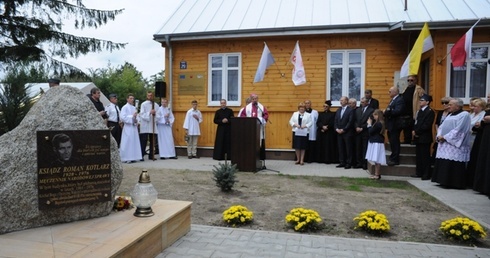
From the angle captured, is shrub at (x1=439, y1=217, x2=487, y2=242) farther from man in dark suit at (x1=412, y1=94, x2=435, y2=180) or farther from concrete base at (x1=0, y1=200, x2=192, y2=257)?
man in dark suit at (x1=412, y1=94, x2=435, y2=180)

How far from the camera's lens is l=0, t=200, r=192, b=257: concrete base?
10.1 feet

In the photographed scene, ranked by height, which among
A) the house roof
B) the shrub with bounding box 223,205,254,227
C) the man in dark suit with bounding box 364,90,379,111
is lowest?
the shrub with bounding box 223,205,254,227

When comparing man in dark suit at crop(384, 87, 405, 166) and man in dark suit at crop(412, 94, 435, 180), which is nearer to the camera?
man in dark suit at crop(412, 94, 435, 180)

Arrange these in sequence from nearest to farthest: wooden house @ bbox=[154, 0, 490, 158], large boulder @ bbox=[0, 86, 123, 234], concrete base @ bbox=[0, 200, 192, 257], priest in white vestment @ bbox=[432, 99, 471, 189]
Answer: concrete base @ bbox=[0, 200, 192, 257], large boulder @ bbox=[0, 86, 123, 234], priest in white vestment @ bbox=[432, 99, 471, 189], wooden house @ bbox=[154, 0, 490, 158]

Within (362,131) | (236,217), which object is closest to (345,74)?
(362,131)

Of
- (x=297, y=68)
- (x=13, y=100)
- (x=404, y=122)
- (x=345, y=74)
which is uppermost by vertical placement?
(x=297, y=68)

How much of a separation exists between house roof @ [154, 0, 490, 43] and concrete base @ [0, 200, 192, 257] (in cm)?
928

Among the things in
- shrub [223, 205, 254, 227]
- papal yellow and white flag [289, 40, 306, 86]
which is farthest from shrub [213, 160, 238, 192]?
papal yellow and white flag [289, 40, 306, 86]

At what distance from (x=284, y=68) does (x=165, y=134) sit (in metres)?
4.66

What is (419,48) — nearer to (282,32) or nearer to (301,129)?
(301,129)

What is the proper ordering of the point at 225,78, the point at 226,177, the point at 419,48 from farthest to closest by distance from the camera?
the point at 225,78, the point at 419,48, the point at 226,177

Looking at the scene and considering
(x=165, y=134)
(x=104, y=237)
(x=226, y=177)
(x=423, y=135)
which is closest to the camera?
(x=104, y=237)

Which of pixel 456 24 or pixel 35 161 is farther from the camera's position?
pixel 456 24

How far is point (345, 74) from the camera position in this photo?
12.4 m
